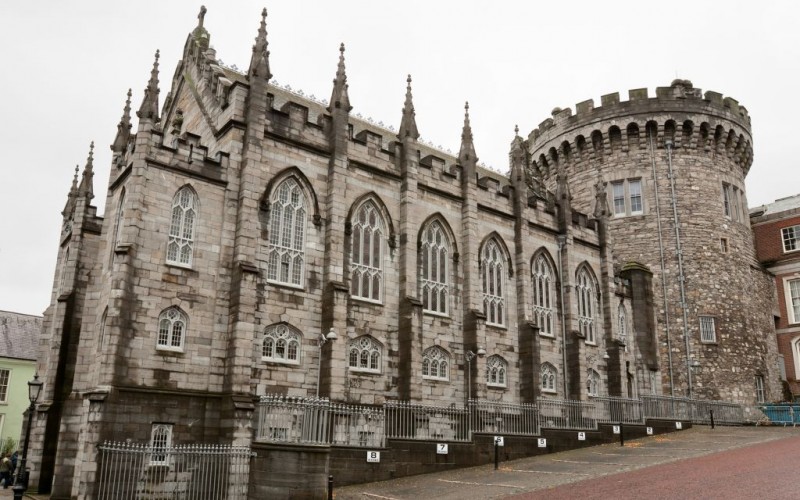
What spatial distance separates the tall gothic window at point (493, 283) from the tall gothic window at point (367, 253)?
20.3 feet

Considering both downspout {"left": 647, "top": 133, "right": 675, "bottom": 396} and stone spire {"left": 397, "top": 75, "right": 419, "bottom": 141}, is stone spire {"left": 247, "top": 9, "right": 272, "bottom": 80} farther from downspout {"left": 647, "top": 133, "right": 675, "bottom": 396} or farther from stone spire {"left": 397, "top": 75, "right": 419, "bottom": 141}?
downspout {"left": 647, "top": 133, "right": 675, "bottom": 396}

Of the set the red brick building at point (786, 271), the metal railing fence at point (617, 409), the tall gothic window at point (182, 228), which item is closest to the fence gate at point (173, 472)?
the tall gothic window at point (182, 228)

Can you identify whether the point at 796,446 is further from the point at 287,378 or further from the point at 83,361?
the point at 83,361

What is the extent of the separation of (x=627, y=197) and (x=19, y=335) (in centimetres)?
4426

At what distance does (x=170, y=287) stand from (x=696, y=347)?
3068 cm

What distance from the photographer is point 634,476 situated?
726 inches

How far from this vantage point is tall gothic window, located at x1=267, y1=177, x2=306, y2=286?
23.9 m

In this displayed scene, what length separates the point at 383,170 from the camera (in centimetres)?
2788

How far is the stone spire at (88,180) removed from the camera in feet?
88.7

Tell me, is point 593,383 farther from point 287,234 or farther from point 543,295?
point 287,234

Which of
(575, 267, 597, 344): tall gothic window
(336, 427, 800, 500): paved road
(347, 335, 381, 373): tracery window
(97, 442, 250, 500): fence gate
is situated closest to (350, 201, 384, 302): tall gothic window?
(347, 335, 381, 373): tracery window

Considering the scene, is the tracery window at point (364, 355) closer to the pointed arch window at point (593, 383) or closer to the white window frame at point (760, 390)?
the pointed arch window at point (593, 383)

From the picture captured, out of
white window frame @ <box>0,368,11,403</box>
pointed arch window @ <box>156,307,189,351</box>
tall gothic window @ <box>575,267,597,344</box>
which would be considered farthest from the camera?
white window frame @ <box>0,368,11,403</box>

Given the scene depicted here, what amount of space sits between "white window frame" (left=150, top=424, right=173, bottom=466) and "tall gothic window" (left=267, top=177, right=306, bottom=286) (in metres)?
5.95
